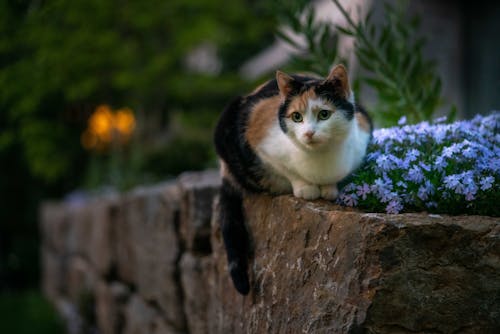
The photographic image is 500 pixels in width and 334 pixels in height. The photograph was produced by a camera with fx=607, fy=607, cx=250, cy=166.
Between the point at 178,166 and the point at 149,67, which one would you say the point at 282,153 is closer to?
the point at 178,166

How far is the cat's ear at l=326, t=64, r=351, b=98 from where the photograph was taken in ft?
6.71

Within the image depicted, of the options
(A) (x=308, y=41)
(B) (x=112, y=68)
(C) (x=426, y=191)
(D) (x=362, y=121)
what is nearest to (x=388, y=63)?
(A) (x=308, y=41)

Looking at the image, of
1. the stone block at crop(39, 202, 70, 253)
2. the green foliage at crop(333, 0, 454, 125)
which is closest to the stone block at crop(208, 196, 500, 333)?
the green foliage at crop(333, 0, 454, 125)

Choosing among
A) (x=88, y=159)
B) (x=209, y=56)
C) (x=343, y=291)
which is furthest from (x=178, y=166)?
(x=209, y=56)

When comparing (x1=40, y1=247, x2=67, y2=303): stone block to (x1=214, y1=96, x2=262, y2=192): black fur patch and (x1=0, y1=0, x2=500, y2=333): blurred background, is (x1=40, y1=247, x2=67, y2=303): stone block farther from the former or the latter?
(x1=214, y1=96, x2=262, y2=192): black fur patch

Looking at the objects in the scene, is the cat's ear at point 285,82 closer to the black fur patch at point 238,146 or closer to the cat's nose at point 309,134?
the cat's nose at point 309,134

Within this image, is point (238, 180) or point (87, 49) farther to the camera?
point (87, 49)

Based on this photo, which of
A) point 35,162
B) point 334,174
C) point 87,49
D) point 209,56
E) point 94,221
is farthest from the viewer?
point 209,56

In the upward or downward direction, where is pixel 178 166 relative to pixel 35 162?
upward

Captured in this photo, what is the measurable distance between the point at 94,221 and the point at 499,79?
13.9ft

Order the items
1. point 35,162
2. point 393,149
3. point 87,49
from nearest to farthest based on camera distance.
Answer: point 393,149, point 87,49, point 35,162

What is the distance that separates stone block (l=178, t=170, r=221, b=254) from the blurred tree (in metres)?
2.63

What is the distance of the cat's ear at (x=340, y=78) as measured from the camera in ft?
6.71

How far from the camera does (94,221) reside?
6406mm
